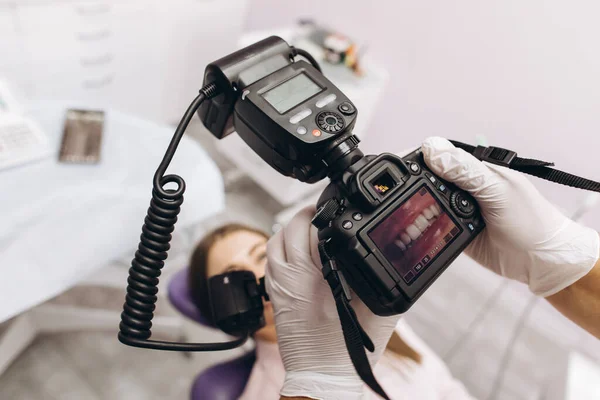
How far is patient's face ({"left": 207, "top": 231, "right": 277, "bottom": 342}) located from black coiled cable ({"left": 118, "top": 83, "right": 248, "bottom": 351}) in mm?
351

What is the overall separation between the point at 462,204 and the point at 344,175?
19 centimetres

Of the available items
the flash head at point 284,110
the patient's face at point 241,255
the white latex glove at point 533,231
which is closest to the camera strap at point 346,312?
the flash head at point 284,110

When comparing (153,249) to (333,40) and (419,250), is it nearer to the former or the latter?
(419,250)

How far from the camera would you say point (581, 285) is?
70cm

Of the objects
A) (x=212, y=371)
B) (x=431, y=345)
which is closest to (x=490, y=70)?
(x=431, y=345)

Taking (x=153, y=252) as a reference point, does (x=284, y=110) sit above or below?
above

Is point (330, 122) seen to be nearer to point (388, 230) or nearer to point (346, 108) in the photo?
point (346, 108)

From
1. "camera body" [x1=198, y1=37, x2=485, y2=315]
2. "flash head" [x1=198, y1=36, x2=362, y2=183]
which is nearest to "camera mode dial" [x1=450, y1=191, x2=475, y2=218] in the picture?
"camera body" [x1=198, y1=37, x2=485, y2=315]

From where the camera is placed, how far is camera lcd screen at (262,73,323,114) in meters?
0.54

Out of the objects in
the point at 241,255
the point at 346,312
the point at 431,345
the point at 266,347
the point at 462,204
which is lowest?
the point at 431,345

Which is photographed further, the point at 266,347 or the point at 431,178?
the point at 266,347

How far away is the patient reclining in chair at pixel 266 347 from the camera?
0.88 meters

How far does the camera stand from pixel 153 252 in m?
0.58

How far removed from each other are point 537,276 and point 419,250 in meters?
0.28
